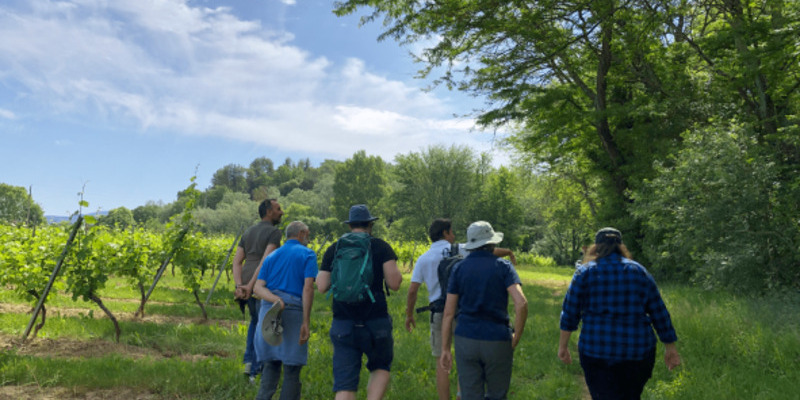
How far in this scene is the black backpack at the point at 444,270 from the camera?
511cm

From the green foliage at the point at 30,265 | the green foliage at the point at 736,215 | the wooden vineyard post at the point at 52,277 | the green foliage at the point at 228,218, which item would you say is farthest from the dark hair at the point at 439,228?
the green foliage at the point at 228,218

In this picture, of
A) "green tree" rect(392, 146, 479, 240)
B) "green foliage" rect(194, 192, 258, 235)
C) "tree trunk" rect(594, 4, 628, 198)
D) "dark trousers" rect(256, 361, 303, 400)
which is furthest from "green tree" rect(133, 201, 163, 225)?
"dark trousers" rect(256, 361, 303, 400)

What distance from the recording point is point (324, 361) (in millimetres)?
7121

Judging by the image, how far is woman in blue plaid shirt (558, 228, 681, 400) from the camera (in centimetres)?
374

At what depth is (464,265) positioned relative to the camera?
4.26 m

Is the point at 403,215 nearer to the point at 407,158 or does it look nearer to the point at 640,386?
the point at 407,158

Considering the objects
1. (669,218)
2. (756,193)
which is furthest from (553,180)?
(756,193)

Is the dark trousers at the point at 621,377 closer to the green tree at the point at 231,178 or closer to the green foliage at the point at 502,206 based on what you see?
the green foliage at the point at 502,206

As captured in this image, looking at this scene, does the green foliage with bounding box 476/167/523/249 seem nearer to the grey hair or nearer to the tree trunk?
the tree trunk

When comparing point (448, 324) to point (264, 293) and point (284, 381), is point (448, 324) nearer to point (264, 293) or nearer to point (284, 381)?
point (284, 381)

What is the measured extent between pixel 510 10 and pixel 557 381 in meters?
10.6

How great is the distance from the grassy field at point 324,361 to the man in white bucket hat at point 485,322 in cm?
206

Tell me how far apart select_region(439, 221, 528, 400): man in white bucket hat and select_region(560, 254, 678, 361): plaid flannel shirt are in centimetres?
51

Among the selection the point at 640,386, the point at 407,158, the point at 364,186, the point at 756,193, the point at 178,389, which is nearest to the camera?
the point at 640,386
